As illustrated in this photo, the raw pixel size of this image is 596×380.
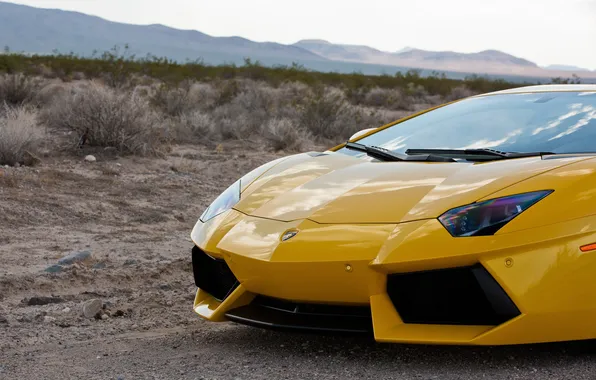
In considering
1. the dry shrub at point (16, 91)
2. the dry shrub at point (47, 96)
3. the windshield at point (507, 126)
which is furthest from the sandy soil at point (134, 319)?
the dry shrub at point (16, 91)

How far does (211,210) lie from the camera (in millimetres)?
4562

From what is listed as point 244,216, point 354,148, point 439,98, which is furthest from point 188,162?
point 439,98

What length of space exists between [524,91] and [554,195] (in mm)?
1837

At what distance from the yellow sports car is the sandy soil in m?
0.20

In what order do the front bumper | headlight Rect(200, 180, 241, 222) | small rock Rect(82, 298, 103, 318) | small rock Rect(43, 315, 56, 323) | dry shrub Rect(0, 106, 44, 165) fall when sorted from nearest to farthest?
the front bumper → headlight Rect(200, 180, 241, 222) → small rock Rect(43, 315, 56, 323) → small rock Rect(82, 298, 103, 318) → dry shrub Rect(0, 106, 44, 165)

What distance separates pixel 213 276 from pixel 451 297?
4.29 feet

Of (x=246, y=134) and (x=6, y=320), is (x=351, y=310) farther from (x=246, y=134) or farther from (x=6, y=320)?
(x=246, y=134)

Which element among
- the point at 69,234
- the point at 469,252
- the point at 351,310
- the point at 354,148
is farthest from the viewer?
the point at 69,234

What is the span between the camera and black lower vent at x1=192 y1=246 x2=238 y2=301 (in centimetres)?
403

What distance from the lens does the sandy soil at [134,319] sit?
3613 millimetres

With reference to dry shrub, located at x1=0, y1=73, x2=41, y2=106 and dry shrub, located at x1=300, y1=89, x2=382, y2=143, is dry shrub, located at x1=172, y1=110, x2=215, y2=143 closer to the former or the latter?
dry shrub, located at x1=300, y1=89, x2=382, y2=143

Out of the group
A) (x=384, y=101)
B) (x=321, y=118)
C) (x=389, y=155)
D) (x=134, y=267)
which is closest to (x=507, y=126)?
(x=389, y=155)

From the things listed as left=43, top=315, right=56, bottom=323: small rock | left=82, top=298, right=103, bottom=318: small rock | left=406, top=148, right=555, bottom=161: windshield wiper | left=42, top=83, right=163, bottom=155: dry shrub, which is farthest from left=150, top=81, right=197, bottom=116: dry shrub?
left=406, top=148, right=555, bottom=161: windshield wiper

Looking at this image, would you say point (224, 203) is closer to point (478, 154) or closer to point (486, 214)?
point (478, 154)
